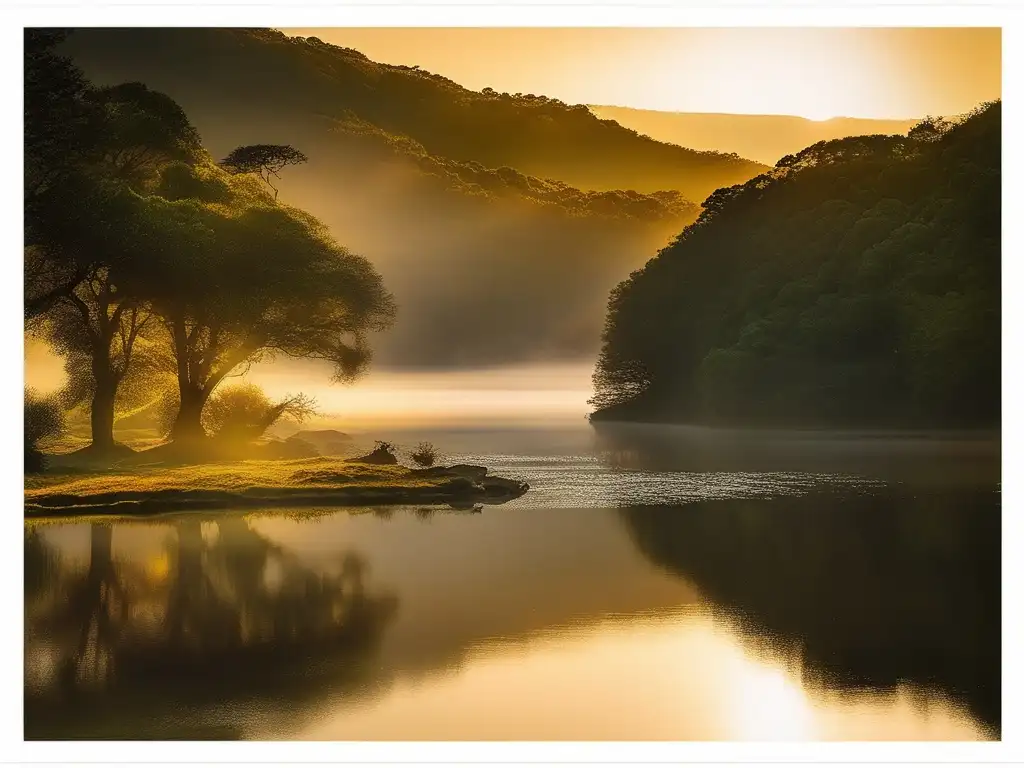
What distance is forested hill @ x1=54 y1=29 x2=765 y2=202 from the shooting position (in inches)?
516

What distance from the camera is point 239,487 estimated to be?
15.0 meters

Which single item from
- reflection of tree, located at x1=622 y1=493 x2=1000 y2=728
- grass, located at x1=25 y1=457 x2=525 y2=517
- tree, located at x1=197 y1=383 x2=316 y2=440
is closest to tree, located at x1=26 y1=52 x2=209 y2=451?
grass, located at x1=25 y1=457 x2=525 y2=517

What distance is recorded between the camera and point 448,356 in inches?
648

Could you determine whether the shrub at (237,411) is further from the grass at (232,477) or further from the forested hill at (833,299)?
the forested hill at (833,299)

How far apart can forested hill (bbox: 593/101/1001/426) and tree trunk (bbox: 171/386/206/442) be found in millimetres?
5941

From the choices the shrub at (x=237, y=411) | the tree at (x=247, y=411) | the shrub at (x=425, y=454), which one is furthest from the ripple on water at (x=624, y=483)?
the shrub at (x=237, y=411)

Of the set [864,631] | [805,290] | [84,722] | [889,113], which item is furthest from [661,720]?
[805,290]

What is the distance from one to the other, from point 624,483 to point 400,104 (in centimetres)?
597

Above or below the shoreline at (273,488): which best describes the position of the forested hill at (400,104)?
above

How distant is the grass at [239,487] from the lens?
1386 cm

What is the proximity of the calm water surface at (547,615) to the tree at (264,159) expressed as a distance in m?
3.91

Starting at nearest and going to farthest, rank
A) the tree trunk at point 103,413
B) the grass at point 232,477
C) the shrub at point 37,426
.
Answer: the shrub at point 37,426 < the grass at point 232,477 < the tree trunk at point 103,413
